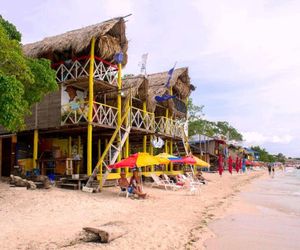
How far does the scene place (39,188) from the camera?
43.2 ft

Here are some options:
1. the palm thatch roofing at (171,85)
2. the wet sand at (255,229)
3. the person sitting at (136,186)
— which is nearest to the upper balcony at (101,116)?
the palm thatch roofing at (171,85)

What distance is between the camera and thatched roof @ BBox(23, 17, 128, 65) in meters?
15.1

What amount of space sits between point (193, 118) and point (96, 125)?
25.9m

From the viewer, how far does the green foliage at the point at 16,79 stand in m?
8.95

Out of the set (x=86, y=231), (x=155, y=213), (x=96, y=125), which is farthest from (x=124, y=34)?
(x=86, y=231)

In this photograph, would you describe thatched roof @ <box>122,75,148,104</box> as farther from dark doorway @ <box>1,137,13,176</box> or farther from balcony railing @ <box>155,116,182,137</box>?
dark doorway @ <box>1,137,13,176</box>

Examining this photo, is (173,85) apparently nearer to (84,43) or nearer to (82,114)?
(84,43)

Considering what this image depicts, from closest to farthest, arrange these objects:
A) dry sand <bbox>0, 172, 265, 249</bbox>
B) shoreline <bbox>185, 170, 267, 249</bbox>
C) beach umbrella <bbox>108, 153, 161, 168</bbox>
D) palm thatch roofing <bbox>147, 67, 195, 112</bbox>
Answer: dry sand <bbox>0, 172, 265, 249</bbox>
shoreline <bbox>185, 170, 267, 249</bbox>
beach umbrella <bbox>108, 153, 161, 168</bbox>
palm thatch roofing <bbox>147, 67, 195, 112</bbox>

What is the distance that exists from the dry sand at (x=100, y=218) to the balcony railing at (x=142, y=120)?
4.79 meters

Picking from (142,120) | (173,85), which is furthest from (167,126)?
(142,120)

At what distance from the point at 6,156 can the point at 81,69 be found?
586 cm

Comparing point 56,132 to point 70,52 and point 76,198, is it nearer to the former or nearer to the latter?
point 70,52

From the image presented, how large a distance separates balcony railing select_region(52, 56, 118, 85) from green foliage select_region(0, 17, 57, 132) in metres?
4.01

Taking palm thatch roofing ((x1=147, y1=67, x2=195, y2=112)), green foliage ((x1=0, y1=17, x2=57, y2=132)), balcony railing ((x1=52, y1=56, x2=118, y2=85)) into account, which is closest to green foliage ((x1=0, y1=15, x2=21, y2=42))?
green foliage ((x1=0, y1=17, x2=57, y2=132))
